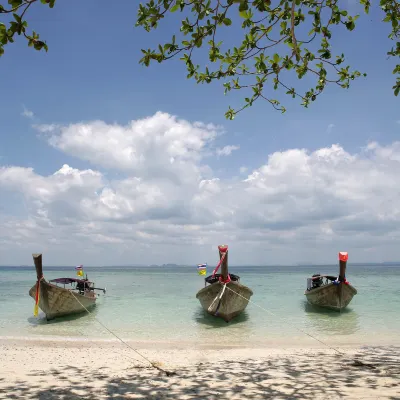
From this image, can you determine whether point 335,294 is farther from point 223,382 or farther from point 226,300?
point 223,382

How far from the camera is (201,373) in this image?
8.35 m

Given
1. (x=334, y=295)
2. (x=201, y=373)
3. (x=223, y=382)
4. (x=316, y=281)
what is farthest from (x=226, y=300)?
(x=316, y=281)

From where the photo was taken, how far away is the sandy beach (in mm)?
6740

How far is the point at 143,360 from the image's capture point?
1038 cm

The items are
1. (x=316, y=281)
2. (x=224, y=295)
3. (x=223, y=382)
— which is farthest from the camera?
(x=316, y=281)

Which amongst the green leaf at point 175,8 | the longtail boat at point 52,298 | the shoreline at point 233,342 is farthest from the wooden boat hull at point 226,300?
the green leaf at point 175,8

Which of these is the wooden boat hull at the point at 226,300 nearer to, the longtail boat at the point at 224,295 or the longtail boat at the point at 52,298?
the longtail boat at the point at 224,295

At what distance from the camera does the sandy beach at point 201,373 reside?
6740mm

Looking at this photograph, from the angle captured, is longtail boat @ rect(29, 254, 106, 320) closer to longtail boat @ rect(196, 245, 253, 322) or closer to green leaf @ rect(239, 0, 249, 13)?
longtail boat @ rect(196, 245, 253, 322)

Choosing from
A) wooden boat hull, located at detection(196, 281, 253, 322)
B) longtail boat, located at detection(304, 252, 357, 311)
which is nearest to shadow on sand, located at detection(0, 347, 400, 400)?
wooden boat hull, located at detection(196, 281, 253, 322)

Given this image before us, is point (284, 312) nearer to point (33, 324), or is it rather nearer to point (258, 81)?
point (33, 324)

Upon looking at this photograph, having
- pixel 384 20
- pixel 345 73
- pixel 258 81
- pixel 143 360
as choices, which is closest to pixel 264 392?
pixel 143 360

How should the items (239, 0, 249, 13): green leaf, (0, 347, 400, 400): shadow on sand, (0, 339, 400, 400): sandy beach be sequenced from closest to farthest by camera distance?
(239, 0, 249, 13): green leaf, (0, 347, 400, 400): shadow on sand, (0, 339, 400, 400): sandy beach

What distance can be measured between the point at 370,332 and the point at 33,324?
15.7m
